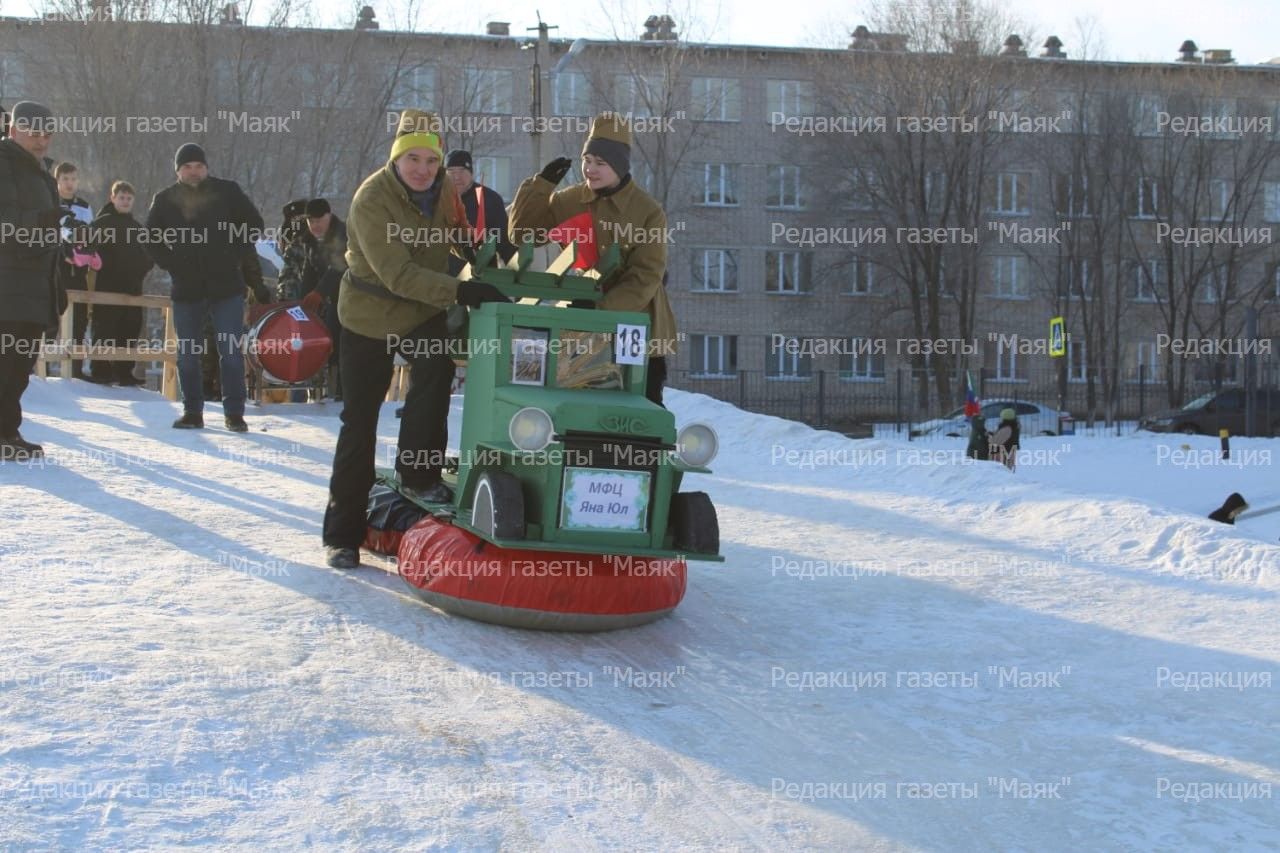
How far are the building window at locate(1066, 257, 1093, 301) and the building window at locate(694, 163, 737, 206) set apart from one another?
12.6m

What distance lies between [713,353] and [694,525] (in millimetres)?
47376

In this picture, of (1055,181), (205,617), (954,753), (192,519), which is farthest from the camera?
(1055,181)

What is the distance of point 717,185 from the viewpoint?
54562 millimetres

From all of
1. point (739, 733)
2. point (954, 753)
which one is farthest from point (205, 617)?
point (954, 753)

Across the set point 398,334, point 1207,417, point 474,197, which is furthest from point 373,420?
point 1207,417

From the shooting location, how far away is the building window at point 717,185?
54.3 meters

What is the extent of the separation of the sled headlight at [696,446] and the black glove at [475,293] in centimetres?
116

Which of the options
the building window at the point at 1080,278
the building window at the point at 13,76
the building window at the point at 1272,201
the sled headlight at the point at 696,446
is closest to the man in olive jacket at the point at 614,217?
the sled headlight at the point at 696,446

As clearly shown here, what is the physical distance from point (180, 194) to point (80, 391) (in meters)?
5.26

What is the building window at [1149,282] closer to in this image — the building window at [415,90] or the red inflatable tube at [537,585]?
the building window at [415,90]

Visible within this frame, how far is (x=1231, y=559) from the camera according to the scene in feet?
28.6

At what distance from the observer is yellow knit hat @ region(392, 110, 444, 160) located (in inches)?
284

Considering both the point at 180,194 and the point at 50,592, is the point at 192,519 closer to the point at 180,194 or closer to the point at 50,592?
the point at 50,592

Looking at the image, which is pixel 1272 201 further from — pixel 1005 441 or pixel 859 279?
pixel 1005 441
